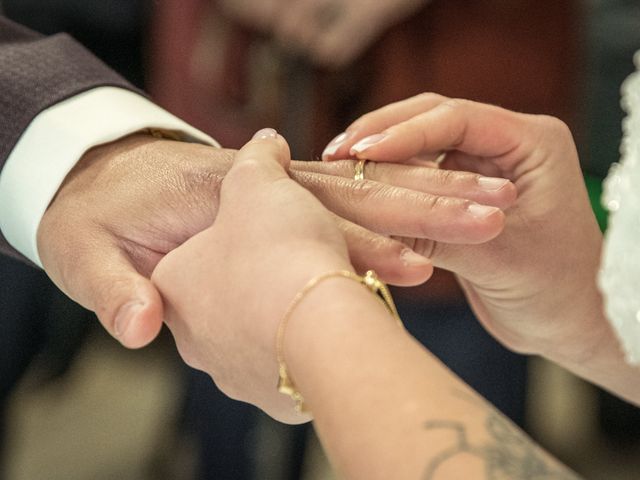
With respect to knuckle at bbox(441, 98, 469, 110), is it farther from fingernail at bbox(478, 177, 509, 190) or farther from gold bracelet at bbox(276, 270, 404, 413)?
gold bracelet at bbox(276, 270, 404, 413)

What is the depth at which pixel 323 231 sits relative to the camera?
1.86ft

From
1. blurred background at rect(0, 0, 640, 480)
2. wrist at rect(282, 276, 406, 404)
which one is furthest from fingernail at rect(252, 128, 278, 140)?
wrist at rect(282, 276, 406, 404)

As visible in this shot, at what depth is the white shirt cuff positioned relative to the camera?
792 millimetres

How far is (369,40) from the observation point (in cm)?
112

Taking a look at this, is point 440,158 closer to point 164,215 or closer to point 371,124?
point 371,124

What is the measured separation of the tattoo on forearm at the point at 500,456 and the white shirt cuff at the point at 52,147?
0.47 metres

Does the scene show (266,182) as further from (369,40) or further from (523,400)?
(523,400)

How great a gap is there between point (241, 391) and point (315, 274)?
15 cm

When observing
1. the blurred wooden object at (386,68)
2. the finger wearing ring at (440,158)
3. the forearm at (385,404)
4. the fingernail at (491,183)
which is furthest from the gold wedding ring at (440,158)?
the forearm at (385,404)

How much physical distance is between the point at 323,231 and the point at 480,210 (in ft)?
0.44

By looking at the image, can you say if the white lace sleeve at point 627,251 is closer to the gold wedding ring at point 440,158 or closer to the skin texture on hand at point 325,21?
the gold wedding ring at point 440,158

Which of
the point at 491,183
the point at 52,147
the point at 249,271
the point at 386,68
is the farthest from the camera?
the point at 386,68

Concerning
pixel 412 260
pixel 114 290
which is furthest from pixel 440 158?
pixel 114 290

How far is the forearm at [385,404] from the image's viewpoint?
0.44 meters
